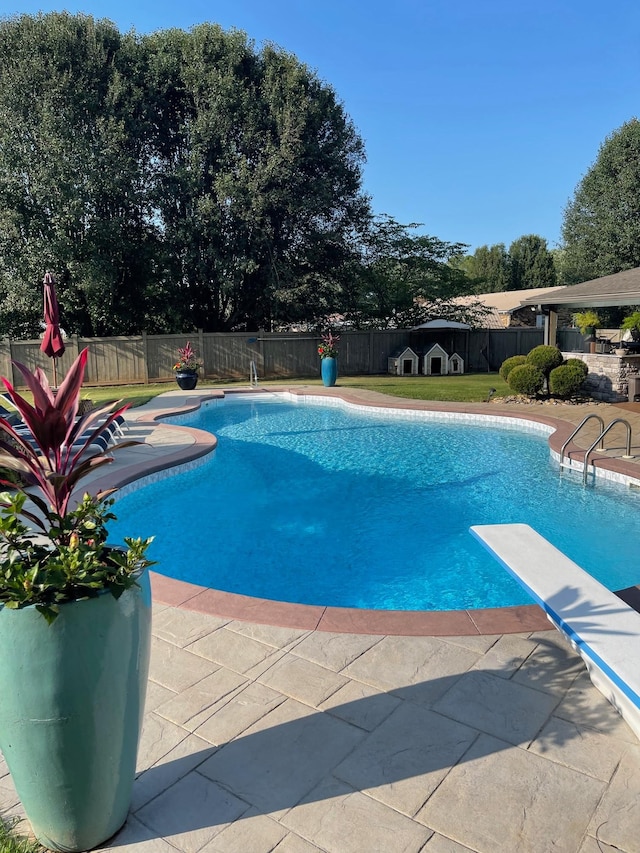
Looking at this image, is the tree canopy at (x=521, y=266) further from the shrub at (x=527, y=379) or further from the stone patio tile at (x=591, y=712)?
the stone patio tile at (x=591, y=712)

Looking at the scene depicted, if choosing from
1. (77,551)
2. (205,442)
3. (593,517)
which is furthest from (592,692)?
(205,442)

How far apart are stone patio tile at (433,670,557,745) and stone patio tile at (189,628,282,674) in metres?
1.09

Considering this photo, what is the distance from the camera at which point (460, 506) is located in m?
7.77

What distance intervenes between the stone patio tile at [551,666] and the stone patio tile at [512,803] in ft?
1.95

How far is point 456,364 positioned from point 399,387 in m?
5.94

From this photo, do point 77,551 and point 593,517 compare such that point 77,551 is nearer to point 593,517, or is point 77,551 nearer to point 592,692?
point 592,692

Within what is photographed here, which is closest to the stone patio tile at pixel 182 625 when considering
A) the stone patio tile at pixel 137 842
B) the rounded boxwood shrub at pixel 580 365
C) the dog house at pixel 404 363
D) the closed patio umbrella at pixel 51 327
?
the stone patio tile at pixel 137 842

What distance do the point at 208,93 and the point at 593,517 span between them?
66.2 feet

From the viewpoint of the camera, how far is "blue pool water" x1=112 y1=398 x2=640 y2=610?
5668mm

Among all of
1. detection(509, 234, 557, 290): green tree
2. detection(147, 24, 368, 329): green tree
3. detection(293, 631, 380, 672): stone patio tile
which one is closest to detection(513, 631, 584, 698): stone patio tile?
detection(293, 631, 380, 672): stone patio tile

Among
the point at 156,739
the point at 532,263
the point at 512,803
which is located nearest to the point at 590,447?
the point at 512,803

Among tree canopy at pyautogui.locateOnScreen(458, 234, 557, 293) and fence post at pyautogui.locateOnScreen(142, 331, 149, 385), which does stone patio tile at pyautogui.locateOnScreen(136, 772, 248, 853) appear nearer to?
fence post at pyautogui.locateOnScreen(142, 331, 149, 385)

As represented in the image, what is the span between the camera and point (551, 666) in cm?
326

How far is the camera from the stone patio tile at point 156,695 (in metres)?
2.97
